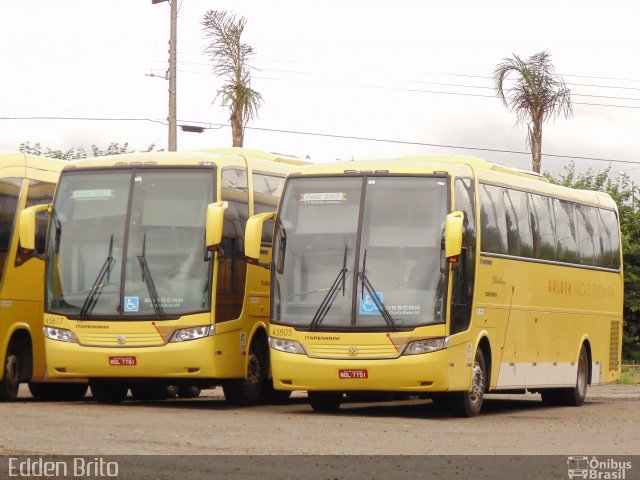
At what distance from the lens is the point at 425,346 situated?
21.4 metres

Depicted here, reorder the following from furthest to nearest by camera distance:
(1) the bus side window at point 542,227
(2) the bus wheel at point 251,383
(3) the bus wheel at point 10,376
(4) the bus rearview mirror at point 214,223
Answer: (1) the bus side window at point 542,227 < (2) the bus wheel at point 251,383 < (3) the bus wheel at point 10,376 < (4) the bus rearview mirror at point 214,223

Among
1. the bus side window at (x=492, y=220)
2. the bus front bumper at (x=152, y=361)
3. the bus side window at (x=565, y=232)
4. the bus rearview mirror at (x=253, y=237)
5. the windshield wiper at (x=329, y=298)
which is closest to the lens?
the windshield wiper at (x=329, y=298)

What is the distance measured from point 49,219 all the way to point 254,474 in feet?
36.1

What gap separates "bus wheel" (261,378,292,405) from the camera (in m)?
25.2

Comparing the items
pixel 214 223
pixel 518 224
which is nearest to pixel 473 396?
pixel 518 224

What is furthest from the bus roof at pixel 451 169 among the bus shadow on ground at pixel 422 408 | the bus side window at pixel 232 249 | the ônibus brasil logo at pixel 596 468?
the ônibus brasil logo at pixel 596 468

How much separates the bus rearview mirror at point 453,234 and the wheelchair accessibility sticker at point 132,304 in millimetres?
4334

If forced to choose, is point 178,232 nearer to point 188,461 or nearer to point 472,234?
point 472,234

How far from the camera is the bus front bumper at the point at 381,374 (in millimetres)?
21312

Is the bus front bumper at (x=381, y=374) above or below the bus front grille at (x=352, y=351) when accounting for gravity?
below

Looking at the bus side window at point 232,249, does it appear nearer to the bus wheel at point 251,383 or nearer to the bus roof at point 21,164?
the bus wheel at point 251,383

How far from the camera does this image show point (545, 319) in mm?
26141

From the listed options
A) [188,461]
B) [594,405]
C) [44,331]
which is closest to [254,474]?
[188,461]

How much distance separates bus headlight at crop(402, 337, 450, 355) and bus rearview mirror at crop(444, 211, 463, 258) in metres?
1.12
